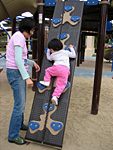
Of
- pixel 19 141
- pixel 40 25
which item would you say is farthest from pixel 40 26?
pixel 19 141

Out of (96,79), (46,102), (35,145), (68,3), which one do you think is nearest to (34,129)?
(35,145)

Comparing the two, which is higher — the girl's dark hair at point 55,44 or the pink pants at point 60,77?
the girl's dark hair at point 55,44

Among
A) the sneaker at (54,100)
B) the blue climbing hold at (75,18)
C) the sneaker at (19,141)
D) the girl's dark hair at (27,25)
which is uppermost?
the blue climbing hold at (75,18)

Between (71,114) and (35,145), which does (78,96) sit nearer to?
(71,114)

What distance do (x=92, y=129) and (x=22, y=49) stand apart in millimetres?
1801

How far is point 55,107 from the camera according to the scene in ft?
7.93

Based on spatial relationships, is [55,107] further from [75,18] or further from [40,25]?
[40,25]

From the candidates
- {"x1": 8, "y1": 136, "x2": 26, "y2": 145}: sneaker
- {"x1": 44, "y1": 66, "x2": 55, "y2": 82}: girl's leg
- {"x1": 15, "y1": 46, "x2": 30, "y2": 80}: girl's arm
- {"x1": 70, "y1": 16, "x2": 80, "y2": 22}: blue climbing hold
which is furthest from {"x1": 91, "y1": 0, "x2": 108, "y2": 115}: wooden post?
{"x1": 15, "y1": 46, "x2": 30, "y2": 80}: girl's arm

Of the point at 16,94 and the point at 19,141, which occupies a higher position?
the point at 16,94

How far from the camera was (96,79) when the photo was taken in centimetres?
341

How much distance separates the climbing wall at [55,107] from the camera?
2.30 meters

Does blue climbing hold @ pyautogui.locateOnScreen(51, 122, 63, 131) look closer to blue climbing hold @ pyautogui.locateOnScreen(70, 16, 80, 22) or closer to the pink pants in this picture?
the pink pants

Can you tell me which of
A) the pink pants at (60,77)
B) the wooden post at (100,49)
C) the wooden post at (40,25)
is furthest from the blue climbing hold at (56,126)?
the wooden post at (40,25)

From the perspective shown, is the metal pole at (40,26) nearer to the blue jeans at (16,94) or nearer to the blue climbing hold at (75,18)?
the blue climbing hold at (75,18)
